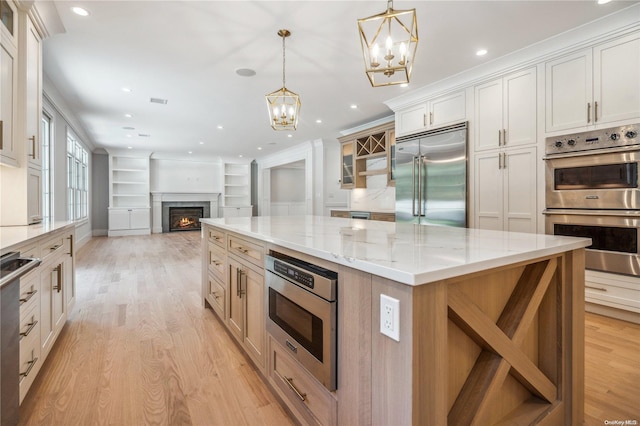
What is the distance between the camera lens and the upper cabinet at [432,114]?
4.07 metres

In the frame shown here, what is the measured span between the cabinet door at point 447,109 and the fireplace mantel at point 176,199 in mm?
8802

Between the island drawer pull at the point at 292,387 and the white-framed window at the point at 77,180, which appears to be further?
the white-framed window at the point at 77,180

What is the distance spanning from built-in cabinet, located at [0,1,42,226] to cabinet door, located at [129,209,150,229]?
7742 mm

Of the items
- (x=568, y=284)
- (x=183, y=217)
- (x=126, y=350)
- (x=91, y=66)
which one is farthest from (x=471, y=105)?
(x=183, y=217)

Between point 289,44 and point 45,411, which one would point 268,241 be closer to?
point 45,411

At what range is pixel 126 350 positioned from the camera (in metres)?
2.28

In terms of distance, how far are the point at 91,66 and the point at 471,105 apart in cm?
464

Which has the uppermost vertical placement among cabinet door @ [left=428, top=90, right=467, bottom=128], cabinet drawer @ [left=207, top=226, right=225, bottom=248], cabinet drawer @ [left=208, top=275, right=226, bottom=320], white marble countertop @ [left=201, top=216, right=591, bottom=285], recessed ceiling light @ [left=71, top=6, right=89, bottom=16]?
recessed ceiling light @ [left=71, top=6, right=89, bottom=16]

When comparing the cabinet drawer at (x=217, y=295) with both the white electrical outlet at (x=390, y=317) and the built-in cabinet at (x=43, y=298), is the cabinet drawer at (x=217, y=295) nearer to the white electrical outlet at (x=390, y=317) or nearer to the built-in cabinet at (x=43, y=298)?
the built-in cabinet at (x=43, y=298)

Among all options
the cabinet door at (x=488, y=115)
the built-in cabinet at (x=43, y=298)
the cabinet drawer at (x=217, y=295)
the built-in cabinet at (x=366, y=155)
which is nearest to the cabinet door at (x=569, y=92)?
the cabinet door at (x=488, y=115)

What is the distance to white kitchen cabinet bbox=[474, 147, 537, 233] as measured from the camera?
338 cm

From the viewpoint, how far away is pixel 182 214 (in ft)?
36.5

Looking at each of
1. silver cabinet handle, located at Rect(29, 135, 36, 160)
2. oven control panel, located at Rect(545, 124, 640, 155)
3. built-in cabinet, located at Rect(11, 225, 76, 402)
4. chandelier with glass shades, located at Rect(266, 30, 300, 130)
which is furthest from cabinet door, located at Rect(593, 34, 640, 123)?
silver cabinet handle, located at Rect(29, 135, 36, 160)

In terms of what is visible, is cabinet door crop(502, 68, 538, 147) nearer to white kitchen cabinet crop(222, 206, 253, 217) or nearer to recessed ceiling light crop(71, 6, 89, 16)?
recessed ceiling light crop(71, 6, 89, 16)
